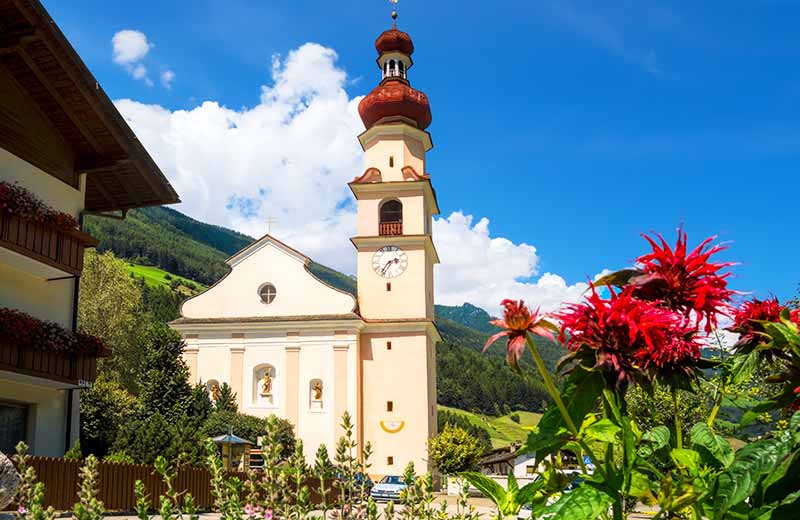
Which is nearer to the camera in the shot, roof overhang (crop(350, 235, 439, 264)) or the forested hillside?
roof overhang (crop(350, 235, 439, 264))

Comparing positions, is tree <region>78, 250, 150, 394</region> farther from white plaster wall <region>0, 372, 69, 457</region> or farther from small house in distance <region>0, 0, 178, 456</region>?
white plaster wall <region>0, 372, 69, 457</region>

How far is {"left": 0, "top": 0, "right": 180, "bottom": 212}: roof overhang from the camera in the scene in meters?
16.5

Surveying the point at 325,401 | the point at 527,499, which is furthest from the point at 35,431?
the point at 325,401

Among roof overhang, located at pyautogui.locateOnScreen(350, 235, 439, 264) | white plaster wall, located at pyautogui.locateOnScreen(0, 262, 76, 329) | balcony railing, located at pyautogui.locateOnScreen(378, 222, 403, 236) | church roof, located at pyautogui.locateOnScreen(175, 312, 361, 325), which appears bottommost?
white plaster wall, located at pyautogui.locateOnScreen(0, 262, 76, 329)

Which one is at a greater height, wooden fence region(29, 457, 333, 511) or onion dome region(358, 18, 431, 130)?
onion dome region(358, 18, 431, 130)

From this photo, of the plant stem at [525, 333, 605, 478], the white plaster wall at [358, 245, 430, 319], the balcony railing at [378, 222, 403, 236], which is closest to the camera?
the plant stem at [525, 333, 605, 478]

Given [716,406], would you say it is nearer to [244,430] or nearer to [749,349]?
[749,349]

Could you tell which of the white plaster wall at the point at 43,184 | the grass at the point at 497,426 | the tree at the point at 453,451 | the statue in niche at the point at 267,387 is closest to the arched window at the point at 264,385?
the statue in niche at the point at 267,387

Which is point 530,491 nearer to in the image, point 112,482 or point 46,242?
point 112,482

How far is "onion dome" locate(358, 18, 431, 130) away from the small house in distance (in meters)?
25.0

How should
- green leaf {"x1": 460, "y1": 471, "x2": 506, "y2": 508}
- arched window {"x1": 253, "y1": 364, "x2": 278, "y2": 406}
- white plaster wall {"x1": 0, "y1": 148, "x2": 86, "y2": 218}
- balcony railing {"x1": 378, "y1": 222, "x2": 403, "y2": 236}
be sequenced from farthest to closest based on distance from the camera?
balcony railing {"x1": 378, "y1": 222, "x2": 403, "y2": 236}, arched window {"x1": 253, "y1": 364, "x2": 278, "y2": 406}, white plaster wall {"x1": 0, "y1": 148, "x2": 86, "y2": 218}, green leaf {"x1": 460, "y1": 471, "x2": 506, "y2": 508}

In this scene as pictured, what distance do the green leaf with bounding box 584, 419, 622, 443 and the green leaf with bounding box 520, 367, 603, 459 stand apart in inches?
4.7

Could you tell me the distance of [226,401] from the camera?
38.2 m

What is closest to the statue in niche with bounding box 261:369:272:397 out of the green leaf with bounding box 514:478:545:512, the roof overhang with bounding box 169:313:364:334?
the roof overhang with bounding box 169:313:364:334
